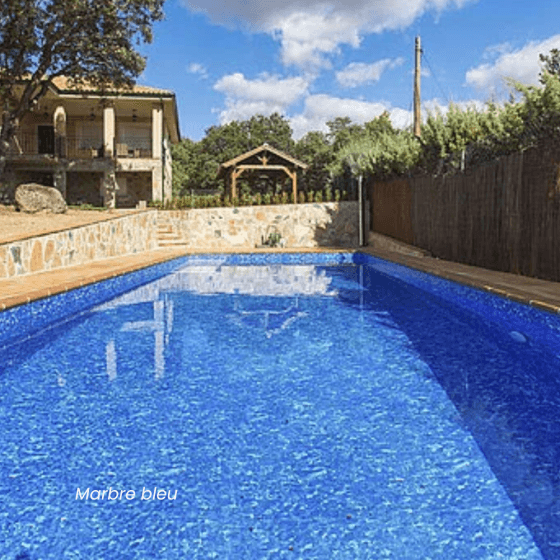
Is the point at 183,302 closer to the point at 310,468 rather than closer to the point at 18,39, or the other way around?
the point at 310,468

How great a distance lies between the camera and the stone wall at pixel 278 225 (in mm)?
20078

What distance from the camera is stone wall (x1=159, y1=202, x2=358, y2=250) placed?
20078 mm

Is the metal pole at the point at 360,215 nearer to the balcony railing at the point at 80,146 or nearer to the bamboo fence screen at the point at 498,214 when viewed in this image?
the bamboo fence screen at the point at 498,214

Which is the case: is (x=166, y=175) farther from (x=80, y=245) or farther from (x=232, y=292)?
(x=232, y=292)

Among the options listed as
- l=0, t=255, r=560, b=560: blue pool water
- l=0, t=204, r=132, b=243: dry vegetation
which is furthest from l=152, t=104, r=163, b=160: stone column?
l=0, t=255, r=560, b=560: blue pool water

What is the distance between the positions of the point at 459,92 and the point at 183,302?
978cm

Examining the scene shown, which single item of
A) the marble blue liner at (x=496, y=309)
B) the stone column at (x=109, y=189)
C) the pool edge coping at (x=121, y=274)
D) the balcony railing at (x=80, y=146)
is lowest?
the marble blue liner at (x=496, y=309)

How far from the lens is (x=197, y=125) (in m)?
51.1

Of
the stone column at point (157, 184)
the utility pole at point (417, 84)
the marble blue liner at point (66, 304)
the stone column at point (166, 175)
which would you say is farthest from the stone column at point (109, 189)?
the utility pole at point (417, 84)

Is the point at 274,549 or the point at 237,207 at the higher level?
the point at 237,207

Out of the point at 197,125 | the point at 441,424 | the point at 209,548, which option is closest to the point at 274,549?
the point at 209,548

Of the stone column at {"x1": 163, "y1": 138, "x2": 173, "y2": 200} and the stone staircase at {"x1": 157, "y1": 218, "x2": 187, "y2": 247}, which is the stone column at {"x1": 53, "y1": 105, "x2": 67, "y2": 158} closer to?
the stone column at {"x1": 163, "y1": 138, "x2": 173, "y2": 200}

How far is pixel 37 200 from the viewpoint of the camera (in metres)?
13.8

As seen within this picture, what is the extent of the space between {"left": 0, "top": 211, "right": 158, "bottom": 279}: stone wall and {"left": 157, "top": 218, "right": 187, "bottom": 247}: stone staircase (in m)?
0.30
